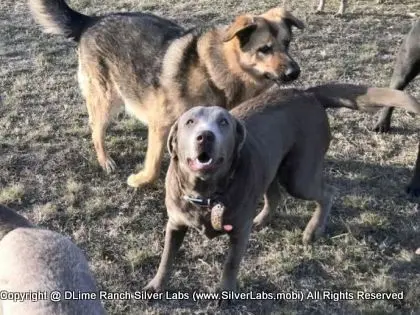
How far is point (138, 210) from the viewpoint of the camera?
4434 millimetres

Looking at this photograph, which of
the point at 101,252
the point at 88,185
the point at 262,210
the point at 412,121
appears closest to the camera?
the point at 101,252

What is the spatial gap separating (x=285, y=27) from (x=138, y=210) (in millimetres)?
1691

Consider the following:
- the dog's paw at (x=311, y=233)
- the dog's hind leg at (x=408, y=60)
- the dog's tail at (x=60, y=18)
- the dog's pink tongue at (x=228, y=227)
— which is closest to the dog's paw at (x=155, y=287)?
the dog's pink tongue at (x=228, y=227)

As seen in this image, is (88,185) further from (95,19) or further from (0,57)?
(0,57)

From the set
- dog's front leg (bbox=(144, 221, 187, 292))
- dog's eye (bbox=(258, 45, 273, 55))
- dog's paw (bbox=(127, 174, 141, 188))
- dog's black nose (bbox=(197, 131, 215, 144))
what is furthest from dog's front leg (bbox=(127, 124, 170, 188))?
dog's black nose (bbox=(197, 131, 215, 144))

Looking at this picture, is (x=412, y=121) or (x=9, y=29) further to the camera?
(x=9, y=29)

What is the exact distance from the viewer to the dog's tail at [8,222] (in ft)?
8.55

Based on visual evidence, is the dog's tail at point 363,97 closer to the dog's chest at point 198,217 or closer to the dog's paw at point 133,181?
the dog's chest at point 198,217

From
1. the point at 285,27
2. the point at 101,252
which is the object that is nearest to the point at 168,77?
the point at 285,27

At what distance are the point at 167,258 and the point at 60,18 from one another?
→ 2.31 m

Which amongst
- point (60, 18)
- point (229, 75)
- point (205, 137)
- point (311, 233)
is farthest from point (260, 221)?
point (60, 18)

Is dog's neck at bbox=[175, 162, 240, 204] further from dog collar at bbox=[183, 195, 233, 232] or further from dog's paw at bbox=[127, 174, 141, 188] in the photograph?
dog's paw at bbox=[127, 174, 141, 188]

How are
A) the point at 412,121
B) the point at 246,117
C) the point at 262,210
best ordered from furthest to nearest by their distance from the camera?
1. the point at 412,121
2. the point at 262,210
3. the point at 246,117

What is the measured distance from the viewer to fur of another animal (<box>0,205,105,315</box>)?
226 cm
